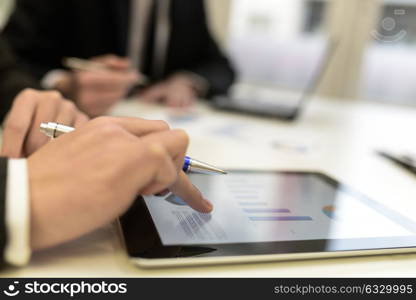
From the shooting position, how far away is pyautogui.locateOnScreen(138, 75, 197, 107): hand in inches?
48.8

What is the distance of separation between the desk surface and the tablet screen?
0.03 m

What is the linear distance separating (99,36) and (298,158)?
103cm

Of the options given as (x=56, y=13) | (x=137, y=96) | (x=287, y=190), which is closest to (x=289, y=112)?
(x=137, y=96)

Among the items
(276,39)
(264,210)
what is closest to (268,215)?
(264,210)

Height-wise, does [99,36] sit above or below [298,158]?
above

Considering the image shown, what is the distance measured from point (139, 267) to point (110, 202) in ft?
0.19

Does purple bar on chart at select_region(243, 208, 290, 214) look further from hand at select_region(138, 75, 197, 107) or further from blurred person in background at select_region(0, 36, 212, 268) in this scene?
hand at select_region(138, 75, 197, 107)

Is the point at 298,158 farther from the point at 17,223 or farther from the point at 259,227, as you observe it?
the point at 17,223

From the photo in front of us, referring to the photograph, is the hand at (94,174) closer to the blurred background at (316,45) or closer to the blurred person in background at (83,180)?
the blurred person in background at (83,180)

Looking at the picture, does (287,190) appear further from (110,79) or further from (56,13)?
(56,13)

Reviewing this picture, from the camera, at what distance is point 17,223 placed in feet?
1.03

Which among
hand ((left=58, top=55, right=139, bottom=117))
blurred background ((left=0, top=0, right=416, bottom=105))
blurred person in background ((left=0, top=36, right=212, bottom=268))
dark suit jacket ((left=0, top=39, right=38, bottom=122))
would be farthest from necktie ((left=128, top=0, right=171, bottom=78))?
blurred person in background ((left=0, top=36, right=212, bottom=268))

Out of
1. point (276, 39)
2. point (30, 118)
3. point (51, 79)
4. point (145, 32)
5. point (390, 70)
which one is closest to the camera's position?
point (30, 118)

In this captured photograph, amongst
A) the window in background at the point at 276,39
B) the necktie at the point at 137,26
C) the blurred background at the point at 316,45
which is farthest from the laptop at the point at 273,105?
the window in background at the point at 276,39
